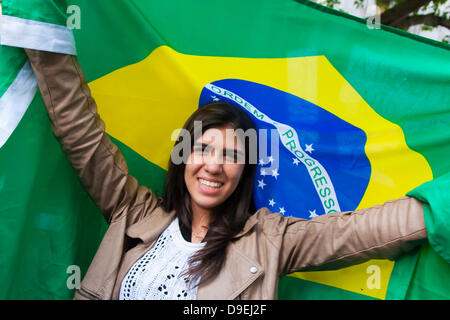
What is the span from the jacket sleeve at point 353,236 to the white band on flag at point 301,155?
25cm

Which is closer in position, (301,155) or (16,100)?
(16,100)

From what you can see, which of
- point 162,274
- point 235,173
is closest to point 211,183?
point 235,173

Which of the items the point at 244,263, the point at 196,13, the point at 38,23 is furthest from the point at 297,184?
the point at 38,23

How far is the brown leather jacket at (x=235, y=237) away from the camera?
1657 millimetres

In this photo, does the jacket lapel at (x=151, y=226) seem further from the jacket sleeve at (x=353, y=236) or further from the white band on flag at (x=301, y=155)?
the white band on flag at (x=301, y=155)

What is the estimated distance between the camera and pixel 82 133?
1754 millimetres

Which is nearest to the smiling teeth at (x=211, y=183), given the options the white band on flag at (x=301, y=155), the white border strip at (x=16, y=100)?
the white band on flag at (x=301, y=155)

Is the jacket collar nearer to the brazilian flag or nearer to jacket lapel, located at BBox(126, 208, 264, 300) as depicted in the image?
jacket lapel, located at BBox(126, 208, 264, 300)

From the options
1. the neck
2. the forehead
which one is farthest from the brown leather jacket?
the forehead

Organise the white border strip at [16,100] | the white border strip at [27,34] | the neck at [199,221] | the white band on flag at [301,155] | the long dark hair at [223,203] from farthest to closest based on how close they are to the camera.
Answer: the white band on flag at [301,155], the neck at [199,221], the long dark hair at [223,203], the white border strip at [16,100], the white border strip at [27,34]

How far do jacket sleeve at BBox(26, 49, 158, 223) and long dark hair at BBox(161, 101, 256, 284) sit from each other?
0.63 feet

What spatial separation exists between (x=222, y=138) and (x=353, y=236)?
0.70m

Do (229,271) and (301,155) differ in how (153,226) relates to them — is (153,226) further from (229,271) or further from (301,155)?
(301,155)

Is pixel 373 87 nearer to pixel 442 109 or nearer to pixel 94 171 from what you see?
pixel 442 109
